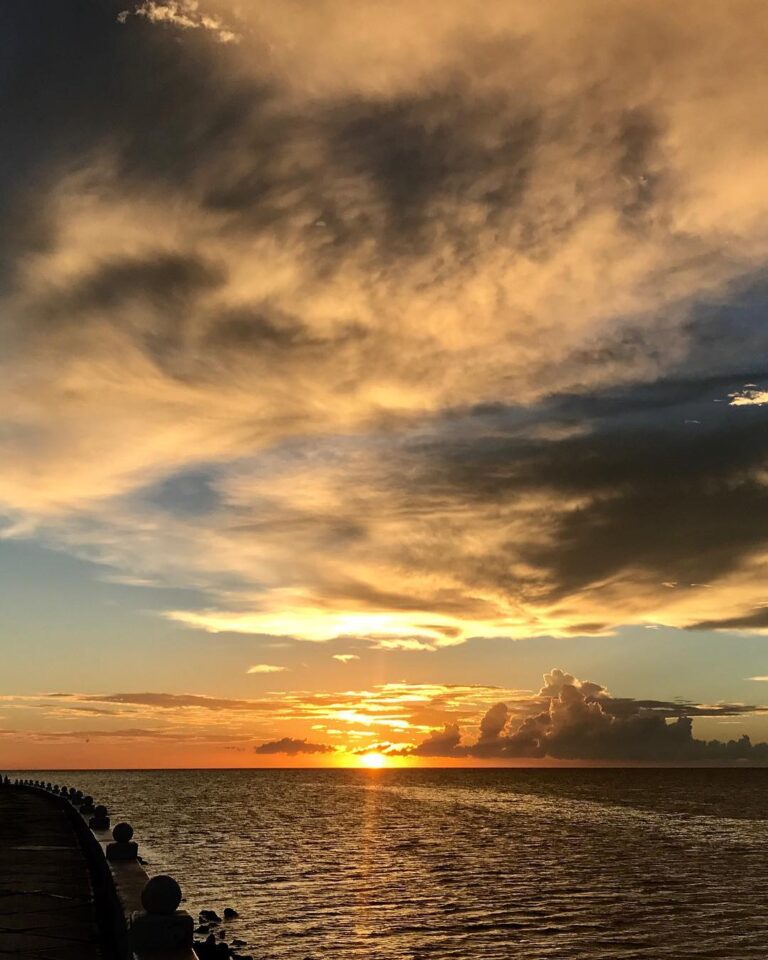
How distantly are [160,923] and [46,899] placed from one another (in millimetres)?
9462

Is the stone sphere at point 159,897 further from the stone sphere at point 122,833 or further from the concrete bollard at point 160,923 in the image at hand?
the stone sphere at point 122,833

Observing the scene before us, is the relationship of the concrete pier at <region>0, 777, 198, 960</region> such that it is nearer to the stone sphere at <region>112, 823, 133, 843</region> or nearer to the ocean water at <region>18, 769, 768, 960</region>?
the stone sphere at <region>112, 823, 133, 843</region>

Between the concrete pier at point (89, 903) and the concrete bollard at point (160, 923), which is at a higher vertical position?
the concrete bollard at point (160, 923)

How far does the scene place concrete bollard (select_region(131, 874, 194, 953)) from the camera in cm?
1224

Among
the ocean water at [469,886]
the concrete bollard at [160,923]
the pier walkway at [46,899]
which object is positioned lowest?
the ocean water at [469,886]

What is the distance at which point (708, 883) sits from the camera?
49.7m

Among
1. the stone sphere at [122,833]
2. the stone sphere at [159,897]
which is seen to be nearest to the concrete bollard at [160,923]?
the stone sphere at [159,897]

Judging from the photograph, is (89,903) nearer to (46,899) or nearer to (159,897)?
(46,899)

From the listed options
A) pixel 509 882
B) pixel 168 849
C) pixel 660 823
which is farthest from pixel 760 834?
pixel 168 849

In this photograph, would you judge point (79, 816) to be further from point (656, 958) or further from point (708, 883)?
point (708, 883)

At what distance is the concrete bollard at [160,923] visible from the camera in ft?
40.2

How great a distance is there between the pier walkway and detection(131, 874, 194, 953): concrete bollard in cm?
330

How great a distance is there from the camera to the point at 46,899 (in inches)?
789

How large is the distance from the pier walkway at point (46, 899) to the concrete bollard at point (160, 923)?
3.30 m
